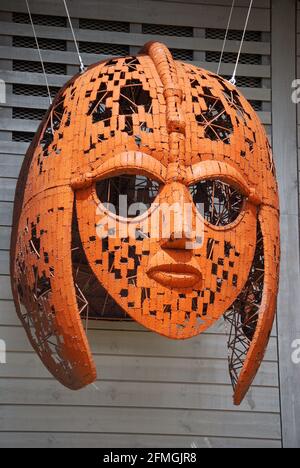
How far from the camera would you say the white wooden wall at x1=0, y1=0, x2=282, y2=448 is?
7160 mm

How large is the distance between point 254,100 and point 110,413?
2.16 m

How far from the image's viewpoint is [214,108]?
626cm

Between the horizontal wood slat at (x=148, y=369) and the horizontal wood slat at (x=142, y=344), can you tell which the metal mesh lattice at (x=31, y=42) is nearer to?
the horizontal wood slat at (x=142, y=344)

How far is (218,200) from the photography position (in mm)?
7402

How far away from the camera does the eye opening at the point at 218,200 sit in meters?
6.64

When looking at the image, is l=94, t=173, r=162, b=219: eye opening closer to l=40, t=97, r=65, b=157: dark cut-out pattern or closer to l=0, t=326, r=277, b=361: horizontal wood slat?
l=0, t=326, r=277, b=361: horizontal wood slat

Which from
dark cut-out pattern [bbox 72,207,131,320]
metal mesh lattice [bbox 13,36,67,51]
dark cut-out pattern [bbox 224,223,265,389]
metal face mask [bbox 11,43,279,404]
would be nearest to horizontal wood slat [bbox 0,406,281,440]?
dark cut-out pattern [bbox 72,207,131,320]

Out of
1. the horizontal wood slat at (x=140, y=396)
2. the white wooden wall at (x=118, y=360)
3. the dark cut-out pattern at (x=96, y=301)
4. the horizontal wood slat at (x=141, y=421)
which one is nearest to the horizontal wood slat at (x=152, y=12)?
the white wooden wall at (x=118, y=360)

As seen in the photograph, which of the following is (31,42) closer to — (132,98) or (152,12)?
(152,12)

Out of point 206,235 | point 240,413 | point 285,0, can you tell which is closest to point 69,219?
point 206,235

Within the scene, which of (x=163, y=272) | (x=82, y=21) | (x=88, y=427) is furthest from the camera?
(x=82, y=21)

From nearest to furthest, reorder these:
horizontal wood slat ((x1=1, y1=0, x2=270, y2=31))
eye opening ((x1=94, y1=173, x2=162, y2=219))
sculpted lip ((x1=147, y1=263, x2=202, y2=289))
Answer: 1. sculpted lip ((x1=147, y1=263, x2=202, y2=289))
2. eye opening ((x1=94, y1=173, x2=162, y2=219))
3. horizontal wood slat ((x1=1, y1=0, x2=270, y2=31))

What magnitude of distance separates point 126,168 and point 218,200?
1724mm

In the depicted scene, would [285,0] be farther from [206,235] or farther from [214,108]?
[206,235]
